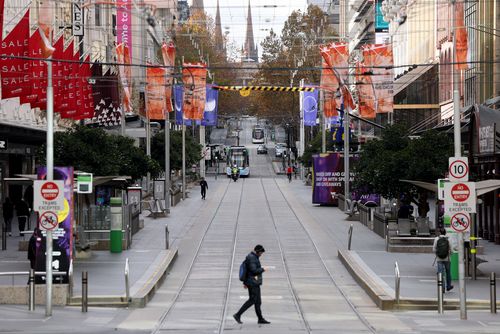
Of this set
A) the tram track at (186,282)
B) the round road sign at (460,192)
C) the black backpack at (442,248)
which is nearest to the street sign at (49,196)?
the tram track at (186,282)

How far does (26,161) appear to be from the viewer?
67625mm

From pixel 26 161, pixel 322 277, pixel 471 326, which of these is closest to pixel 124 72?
pixel 26 161

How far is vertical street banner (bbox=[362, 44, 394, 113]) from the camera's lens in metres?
48.2

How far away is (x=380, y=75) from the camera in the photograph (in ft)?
171

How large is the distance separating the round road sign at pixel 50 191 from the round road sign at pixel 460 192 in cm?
848

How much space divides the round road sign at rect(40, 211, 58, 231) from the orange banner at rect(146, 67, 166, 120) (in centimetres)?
3332

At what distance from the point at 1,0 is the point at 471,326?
25.0m

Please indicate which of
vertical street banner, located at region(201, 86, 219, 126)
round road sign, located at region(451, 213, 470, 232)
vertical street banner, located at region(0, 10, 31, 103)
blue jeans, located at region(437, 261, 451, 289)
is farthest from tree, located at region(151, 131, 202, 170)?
round road sign, located at region(451, 213, 470, 232)

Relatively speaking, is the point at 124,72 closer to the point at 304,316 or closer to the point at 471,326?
the point at 304,316

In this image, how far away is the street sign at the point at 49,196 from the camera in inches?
920

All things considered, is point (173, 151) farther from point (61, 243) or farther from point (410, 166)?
point (61, 243)

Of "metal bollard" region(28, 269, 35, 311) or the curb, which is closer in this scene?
"metal bollard" region(28, 269, 35, 311)

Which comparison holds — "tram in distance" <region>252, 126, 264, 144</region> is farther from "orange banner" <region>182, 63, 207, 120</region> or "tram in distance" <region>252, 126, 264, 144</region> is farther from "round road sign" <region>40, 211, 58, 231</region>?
"round road sign" <region>40, 211, 58, 231</region>

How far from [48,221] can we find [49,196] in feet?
1.77
